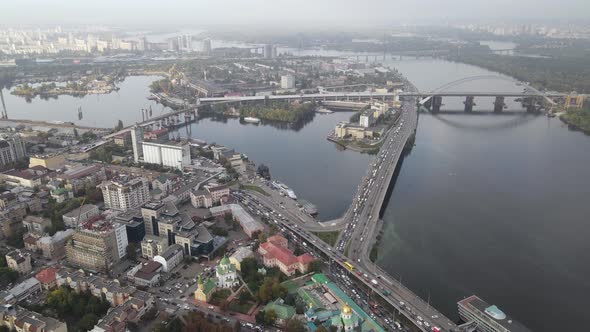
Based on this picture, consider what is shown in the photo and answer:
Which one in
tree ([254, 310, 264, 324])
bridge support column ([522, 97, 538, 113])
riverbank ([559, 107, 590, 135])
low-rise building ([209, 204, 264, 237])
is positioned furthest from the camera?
bridge support column ([522, 97, 538, 113])

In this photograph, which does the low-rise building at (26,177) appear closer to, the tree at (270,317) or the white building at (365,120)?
the tree at (270,317)

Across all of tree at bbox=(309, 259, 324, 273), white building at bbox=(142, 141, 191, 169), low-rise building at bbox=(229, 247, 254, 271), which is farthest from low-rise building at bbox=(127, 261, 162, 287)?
white building at bbox=(142, 141, 191, 169)

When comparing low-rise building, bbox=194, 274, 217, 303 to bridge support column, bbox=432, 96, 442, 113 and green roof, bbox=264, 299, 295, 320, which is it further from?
bridge support column, bbox=432, 96, 442, 113

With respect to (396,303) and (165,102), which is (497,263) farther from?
(165,102)

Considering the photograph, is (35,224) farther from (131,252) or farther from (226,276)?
(226,276)

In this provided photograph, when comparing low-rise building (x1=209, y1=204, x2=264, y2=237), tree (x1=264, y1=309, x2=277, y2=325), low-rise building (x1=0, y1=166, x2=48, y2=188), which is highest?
low-rise building (x1=0, y1=166, x2=48, y2=188)
